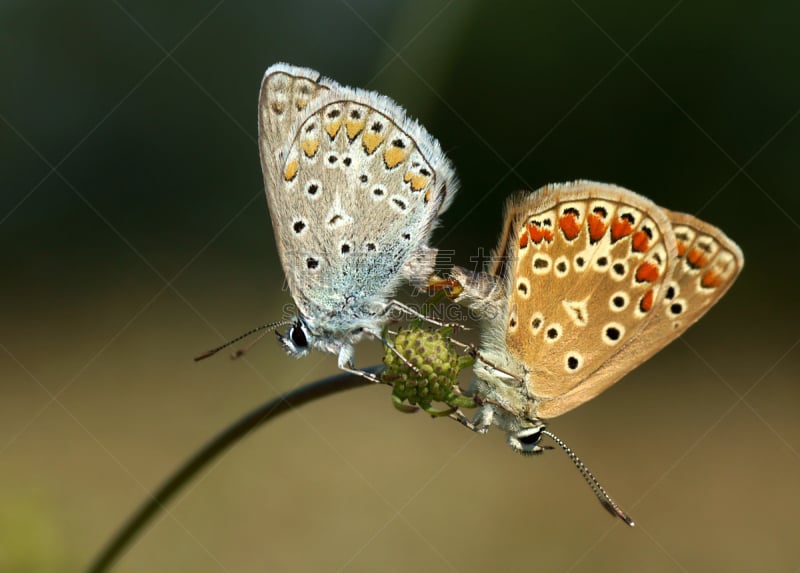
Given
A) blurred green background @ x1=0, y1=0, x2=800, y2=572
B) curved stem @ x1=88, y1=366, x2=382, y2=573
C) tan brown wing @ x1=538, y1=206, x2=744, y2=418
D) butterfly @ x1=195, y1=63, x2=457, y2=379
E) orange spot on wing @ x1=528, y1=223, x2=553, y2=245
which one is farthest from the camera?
blurred green background @ x1=0, y1=0, x2=800, y2=572

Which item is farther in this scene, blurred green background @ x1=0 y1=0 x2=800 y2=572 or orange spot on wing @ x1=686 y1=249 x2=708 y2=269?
blurred green background @ x1=0 y1=0 x2=800 y2=572

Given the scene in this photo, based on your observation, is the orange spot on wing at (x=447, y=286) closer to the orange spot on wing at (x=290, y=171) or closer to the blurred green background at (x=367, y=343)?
the orange spot on wing at (x=290, y=171)

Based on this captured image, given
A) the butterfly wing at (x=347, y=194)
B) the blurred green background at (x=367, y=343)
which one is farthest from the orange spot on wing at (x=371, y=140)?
the blurred green background at (x=367, y=343)

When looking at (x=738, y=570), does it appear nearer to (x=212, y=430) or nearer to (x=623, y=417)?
(x=623, y=417)

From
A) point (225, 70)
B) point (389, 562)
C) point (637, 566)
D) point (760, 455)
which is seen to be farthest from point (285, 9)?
point (760, 455)

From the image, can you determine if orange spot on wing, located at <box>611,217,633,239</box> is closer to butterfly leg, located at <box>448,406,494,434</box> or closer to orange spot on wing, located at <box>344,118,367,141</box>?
butterfly leg, located at <box>448,406,494,434</box>

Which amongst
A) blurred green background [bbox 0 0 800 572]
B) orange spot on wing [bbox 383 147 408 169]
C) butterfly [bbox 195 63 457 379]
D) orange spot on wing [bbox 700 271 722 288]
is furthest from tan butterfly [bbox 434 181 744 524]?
blurred green background [bbox 0 0 800 572]

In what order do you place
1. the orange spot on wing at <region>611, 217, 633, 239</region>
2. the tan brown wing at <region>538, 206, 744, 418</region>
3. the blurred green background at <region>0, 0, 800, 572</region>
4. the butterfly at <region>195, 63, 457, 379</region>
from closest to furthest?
1. the tan brown wing at <region>538, 206, 744, 418</region>
2. the orange spot on wing at <region>611, 217, 633, 239</region>
3. the butterfly at <region>195, 63, 457, 379</region>
4. the blurred green background at <region>0, 0, 800, 572</region>
